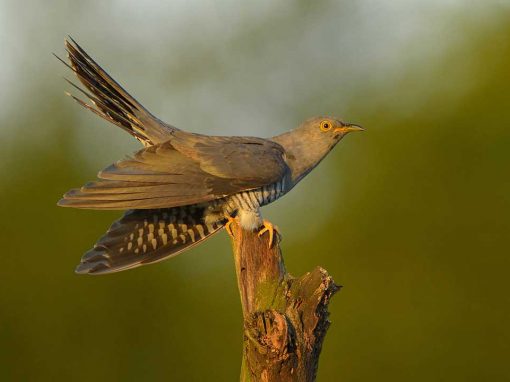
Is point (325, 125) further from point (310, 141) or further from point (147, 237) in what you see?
point (147, 237)

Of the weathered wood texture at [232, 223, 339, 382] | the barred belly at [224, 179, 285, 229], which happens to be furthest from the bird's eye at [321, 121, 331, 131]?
the weathered wood texture at [232, 223, 339, 382]

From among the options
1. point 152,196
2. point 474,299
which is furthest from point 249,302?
point 474,299

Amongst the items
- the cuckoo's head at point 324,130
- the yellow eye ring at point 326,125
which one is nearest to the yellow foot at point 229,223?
the cuckoo's head at point 324,130

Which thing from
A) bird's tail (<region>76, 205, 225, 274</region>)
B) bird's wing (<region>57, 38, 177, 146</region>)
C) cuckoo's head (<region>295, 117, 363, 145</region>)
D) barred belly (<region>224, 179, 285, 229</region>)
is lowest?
bird's tail (<region>76, 205, 225, 274</region>)

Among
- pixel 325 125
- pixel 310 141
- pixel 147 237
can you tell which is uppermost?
pixel 325 125

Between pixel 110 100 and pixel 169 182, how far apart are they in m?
0.65

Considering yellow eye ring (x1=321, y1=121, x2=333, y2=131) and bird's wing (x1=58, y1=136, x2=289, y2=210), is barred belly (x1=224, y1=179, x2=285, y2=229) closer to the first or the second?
bird's wing (x1=58, y1=136, x2=289, y2=210)

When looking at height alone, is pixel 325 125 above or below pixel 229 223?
above

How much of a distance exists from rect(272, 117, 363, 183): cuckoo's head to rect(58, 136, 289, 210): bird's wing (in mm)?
284

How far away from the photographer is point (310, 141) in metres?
5.24

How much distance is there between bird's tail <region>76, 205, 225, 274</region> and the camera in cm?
455

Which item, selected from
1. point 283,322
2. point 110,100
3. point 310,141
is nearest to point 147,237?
point 110,100

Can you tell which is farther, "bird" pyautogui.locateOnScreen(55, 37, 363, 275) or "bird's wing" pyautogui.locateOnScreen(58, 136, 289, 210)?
"bird" pyautogui.locateOnScreen(55, 37, 363, 275)

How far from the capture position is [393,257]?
9.90 m
